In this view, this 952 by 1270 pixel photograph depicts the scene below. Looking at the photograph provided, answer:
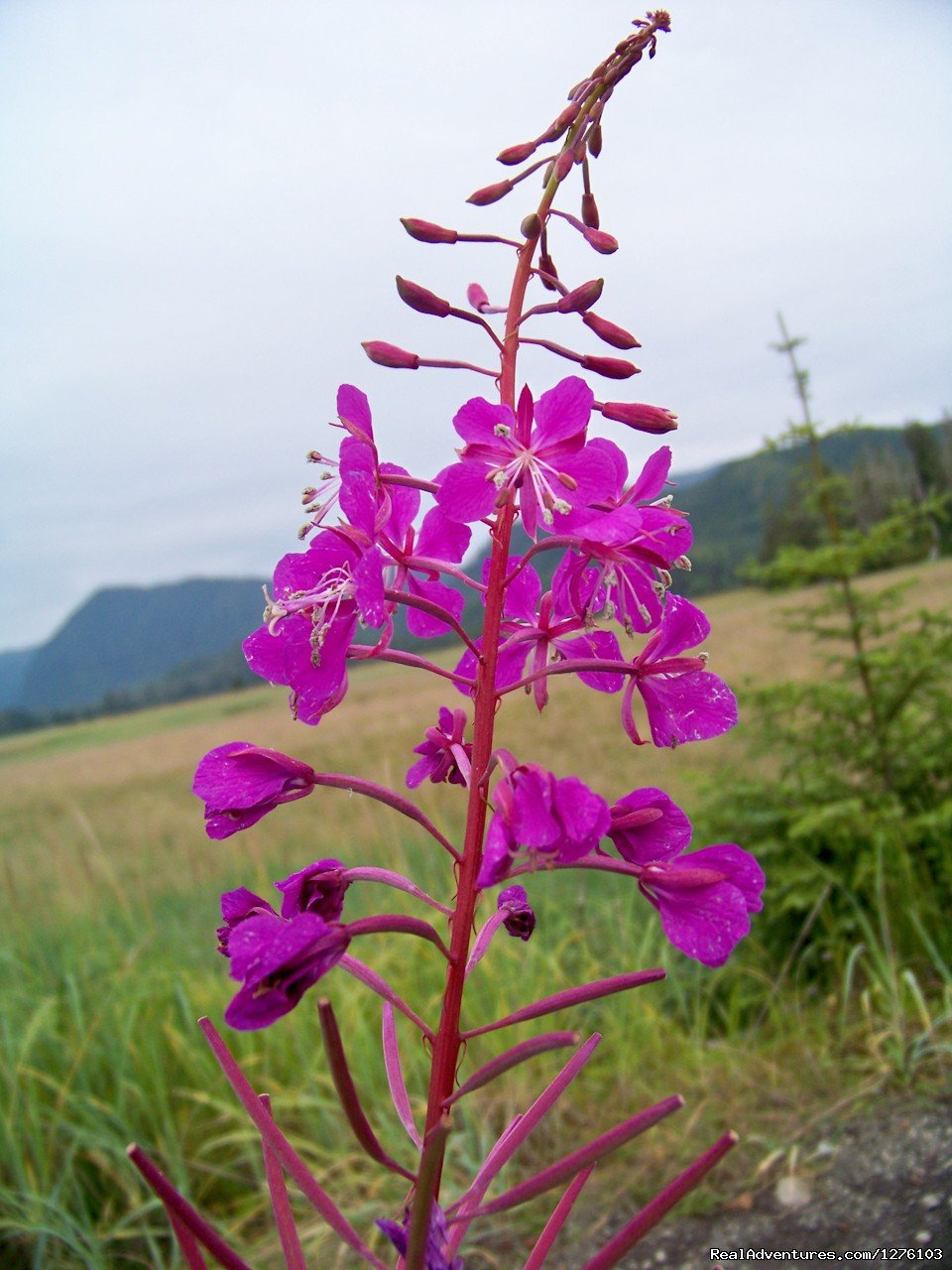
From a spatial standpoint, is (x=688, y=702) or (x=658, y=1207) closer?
(x=658, y=1207)

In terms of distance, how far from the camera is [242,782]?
1315 millimetres

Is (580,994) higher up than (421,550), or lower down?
lower down

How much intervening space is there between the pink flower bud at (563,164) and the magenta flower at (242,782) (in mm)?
1014

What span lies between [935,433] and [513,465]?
70.6 metres

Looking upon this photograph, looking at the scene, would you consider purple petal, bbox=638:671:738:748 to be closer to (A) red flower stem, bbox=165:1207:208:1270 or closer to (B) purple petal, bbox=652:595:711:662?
(B) purple petal, bbox=652:595:711:662

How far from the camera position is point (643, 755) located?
1240 centimetres

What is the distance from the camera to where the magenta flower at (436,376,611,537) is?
51.4 inches

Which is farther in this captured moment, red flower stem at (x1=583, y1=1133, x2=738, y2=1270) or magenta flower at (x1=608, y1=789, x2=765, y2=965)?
magenta flower at (x1=608, y1=789, x2=765, y2=965)

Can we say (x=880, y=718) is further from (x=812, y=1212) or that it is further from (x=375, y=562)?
(x=375, y=562)

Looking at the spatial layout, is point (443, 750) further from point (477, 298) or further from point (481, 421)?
point (477, 298)

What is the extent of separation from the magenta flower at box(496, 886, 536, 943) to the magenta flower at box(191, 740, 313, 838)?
0.37 m

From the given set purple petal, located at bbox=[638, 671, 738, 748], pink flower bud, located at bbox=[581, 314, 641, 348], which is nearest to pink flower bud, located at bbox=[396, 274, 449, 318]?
pink flower bud, located at bbox=[581, 314, 641, 348]

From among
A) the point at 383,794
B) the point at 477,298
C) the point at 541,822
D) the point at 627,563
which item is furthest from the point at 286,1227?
the point at 477,298

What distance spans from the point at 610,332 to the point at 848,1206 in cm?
270
